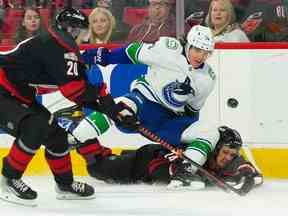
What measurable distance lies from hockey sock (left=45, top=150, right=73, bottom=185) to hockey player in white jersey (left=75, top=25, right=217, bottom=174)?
40 centimetres

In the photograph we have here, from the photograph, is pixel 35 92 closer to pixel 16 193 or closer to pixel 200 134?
pixel 16 193

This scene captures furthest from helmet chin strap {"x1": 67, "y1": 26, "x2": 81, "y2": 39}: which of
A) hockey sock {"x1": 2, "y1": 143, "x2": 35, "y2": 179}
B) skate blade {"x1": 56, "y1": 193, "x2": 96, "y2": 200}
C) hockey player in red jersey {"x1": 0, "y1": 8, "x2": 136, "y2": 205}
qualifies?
skate blade {"x1": 56, "y1": 193, "x2": 96, "y2": 200}

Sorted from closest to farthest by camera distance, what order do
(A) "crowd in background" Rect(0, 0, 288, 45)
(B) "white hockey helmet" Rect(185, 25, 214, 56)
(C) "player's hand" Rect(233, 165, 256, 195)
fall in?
(C) "player's hand" Rect(233, 165, 256, 195)
(B) "white hockey helmet" Rect(185, 25, 214, 56)
(A) "crowd in background" Rect(0, 0, 288, 45)

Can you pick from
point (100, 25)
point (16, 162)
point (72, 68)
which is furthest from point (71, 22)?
point (100, 25)

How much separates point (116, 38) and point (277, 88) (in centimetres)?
94

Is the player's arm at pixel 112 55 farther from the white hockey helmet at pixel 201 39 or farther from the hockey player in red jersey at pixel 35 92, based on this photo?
the hockey player in red jersey at pixel 35 92

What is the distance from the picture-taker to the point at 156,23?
4.42 meters

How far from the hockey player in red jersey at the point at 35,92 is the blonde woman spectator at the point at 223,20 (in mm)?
1075

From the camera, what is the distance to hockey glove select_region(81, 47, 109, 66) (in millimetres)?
3959

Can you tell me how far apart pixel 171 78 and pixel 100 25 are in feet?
2.31

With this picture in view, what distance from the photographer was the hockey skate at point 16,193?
3.36 metres

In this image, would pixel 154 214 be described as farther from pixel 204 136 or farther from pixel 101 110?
pixel 204 136

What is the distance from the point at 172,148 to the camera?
3770 millimetres

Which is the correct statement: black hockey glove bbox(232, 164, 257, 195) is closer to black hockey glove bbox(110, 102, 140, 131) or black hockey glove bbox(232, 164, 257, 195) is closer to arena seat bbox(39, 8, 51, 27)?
black hockey glove bbox(110, 102, 140, 131)
